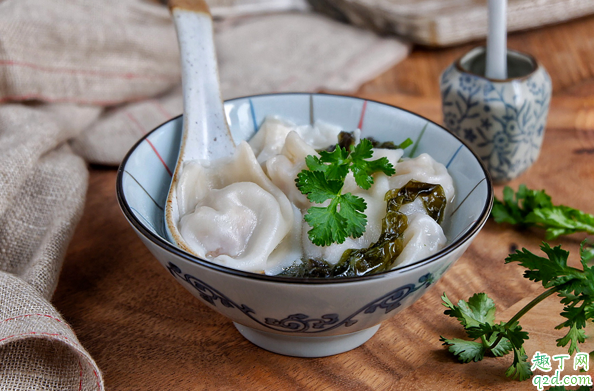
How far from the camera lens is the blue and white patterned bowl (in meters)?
0.97

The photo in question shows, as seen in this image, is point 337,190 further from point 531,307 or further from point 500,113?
point 500,113

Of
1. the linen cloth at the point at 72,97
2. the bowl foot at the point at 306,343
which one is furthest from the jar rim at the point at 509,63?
the bowl foot at the point at 306,343

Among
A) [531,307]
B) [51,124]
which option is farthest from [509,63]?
[51,124]

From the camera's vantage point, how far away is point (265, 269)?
1.21 meters

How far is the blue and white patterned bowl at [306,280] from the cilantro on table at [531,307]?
171 millimetres

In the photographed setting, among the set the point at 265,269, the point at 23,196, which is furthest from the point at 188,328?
the point at 23,196

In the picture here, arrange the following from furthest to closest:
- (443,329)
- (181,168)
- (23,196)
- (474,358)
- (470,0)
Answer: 1. (470,0)
2. (23,196)
3. (181,168)
4. (443,329)
5. (474,358)

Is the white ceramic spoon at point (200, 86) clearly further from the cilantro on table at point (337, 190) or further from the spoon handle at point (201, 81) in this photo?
the cilantro on table at point (337, 190)

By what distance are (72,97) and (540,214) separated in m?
1.74

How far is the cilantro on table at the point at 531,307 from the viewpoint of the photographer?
1.12m

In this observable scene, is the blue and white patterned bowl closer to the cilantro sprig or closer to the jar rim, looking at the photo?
the cilantro sprig

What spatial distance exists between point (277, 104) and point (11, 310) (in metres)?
0.88

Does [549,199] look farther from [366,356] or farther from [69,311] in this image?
[69,311]

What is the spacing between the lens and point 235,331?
1.28 metres
